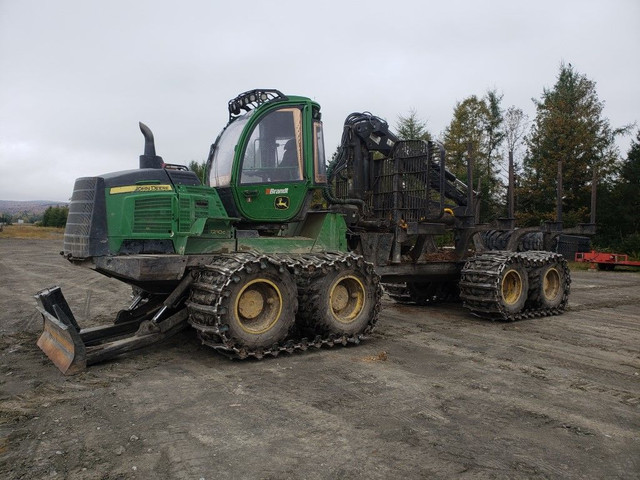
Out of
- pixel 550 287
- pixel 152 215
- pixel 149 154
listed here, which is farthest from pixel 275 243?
pixel 550 287

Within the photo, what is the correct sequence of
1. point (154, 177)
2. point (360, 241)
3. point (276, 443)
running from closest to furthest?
point (276, 443), point (154, 177), point (360, 241)

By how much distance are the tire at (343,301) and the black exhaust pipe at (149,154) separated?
101 inches

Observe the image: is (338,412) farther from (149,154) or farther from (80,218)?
(149,154)

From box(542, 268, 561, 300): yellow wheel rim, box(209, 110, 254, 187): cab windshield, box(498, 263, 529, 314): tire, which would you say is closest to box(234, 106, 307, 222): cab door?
box(209, 110, 254, 187): cab windshield

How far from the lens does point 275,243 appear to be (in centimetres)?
713

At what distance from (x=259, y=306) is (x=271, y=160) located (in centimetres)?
212

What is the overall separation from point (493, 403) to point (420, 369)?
1220 mm

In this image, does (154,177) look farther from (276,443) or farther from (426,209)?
(426,209)

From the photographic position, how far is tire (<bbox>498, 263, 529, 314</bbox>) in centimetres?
904

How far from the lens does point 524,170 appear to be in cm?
3356

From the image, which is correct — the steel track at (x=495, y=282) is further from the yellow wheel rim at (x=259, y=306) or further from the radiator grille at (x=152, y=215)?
the radiator grille at (x=152, y=215)

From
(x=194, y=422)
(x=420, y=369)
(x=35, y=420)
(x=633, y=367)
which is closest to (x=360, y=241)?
(x=420, y=369)

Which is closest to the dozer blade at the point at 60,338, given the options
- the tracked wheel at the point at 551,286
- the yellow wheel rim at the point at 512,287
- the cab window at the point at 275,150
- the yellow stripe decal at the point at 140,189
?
the yellow stripe decal at the point at 140,189

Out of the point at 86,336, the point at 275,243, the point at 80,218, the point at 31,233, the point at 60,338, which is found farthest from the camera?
the point at 31,233
